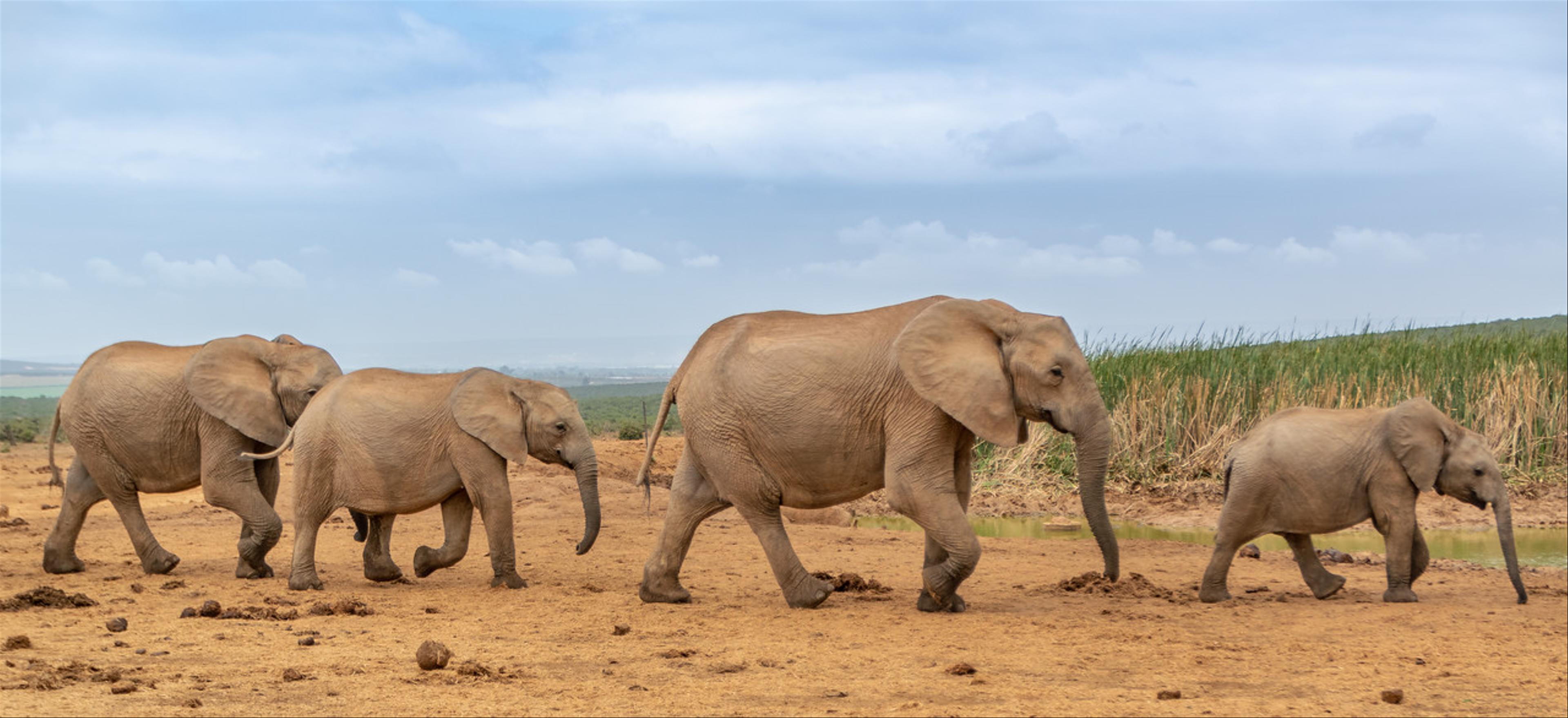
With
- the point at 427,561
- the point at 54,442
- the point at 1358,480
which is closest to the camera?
the point at 1358,480

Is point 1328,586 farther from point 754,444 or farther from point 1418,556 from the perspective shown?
point 754,444

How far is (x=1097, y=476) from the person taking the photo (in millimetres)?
8617

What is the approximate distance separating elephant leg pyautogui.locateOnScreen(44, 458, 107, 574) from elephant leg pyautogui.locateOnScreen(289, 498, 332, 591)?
8.16ft

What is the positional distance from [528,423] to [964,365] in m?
3.60

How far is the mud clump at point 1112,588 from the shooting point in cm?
1036

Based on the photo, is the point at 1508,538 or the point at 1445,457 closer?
the point at 1508,538

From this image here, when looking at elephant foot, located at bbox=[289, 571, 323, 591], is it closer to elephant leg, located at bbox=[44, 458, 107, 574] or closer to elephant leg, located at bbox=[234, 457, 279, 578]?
elephant leg, located at bbox=[234, 457, 279, 578]

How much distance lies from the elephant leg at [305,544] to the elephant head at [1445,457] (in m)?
8.12

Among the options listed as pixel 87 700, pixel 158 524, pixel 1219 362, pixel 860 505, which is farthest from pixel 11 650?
pixel 1219 362

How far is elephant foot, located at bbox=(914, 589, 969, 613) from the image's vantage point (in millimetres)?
9125

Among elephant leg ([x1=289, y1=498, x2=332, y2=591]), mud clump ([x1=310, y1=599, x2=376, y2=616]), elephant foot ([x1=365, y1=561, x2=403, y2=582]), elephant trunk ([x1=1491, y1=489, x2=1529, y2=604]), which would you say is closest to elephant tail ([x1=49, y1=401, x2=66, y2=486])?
elephant leg ([x1=289, y1=498, x2=332, y2=591])

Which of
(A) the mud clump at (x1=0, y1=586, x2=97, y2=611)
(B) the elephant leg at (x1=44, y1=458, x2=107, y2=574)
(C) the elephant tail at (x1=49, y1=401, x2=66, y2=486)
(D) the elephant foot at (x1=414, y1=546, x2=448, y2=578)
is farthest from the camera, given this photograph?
(C) the elephant tail at (x1=49, y1=401, x2=66, y2=486)

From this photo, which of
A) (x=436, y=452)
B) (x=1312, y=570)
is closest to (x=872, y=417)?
(x=436, y=452)

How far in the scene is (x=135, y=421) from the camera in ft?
37.2
